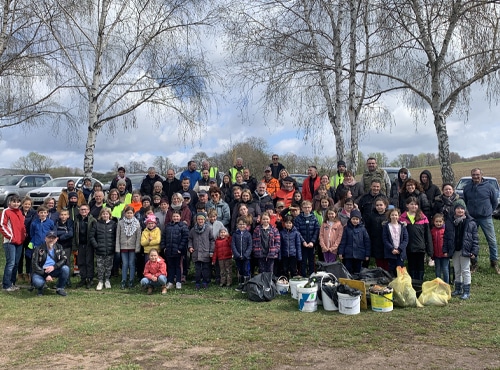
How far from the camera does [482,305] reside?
6621 mm

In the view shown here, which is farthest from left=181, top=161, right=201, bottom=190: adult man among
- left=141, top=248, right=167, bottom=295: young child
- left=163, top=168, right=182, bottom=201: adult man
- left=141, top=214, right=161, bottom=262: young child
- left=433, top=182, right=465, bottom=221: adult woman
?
left=433, top=182, right=465, bottom=221: adult woman

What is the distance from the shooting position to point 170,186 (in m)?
10.3

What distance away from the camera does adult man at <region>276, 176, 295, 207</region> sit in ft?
31.3

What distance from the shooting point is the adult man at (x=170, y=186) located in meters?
10.3

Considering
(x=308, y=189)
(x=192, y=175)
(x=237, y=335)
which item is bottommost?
(x=237, y=335)

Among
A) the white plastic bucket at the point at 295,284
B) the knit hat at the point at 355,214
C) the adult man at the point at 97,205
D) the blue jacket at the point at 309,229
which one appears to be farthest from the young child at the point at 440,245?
the adult man at the point at 97,205

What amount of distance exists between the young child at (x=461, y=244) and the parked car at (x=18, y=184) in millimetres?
19211

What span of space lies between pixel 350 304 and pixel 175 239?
366 cm

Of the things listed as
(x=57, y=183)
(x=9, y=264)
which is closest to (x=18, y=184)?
(x=57, y=183)

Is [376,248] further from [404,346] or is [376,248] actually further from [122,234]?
[122,234]

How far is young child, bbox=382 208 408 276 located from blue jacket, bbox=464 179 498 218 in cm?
204

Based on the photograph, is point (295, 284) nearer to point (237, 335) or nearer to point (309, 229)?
point (309, 229)

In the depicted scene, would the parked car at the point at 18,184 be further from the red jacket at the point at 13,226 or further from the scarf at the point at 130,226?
the scarf at the point at 130,226

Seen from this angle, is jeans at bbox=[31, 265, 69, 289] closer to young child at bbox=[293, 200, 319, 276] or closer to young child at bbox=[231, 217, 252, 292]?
young child at bbox=[231, 217, 252, 292]
